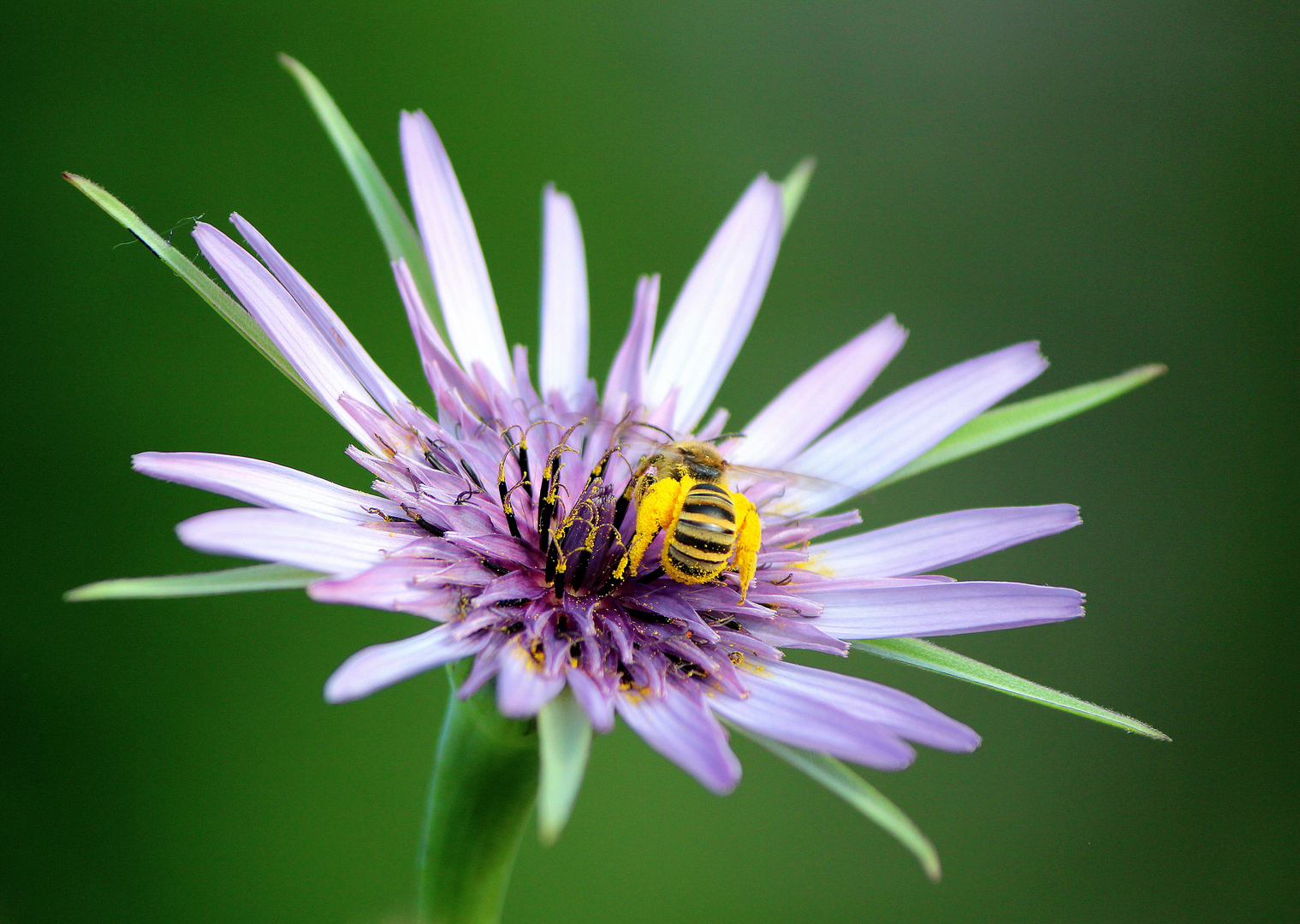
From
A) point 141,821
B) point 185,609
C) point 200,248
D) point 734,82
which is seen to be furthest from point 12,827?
point 734,82

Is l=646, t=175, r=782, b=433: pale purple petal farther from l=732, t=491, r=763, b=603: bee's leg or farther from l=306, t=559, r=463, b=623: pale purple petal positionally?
l=306, t=559, r=463, b=623: pale purple petal

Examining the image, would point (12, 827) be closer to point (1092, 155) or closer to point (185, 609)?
point (185, 609)

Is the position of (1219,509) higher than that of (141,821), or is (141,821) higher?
(1219,509)

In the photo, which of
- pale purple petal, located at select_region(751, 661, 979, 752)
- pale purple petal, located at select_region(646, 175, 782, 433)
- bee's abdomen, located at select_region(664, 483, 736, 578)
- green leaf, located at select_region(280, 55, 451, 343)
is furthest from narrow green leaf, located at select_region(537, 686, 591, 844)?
pale purple petal, located at select_region(646, 175, 782, 433)

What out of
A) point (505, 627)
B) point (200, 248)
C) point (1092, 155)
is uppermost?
point (1092, 155)

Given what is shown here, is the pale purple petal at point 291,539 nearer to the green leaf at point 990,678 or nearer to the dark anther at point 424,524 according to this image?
the dark anther at point 424,524

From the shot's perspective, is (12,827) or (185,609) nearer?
(12,827)
